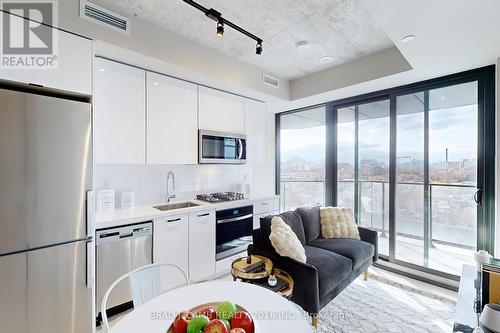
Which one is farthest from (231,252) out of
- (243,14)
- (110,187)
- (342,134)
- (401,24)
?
(401,24)

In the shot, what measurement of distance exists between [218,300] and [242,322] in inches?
13.1

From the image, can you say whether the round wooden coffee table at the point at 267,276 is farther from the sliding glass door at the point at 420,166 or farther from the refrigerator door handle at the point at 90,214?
the sliding glass door at the point at 420,166

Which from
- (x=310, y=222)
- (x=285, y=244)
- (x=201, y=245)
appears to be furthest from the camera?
(x=310, y=222)

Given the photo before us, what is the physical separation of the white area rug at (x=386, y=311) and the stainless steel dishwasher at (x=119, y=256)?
1.86 metres

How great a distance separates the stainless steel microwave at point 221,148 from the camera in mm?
3162

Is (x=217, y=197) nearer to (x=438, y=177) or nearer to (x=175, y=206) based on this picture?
(x=175, y=206)

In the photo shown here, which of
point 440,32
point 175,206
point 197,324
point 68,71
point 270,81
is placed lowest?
point 197,324

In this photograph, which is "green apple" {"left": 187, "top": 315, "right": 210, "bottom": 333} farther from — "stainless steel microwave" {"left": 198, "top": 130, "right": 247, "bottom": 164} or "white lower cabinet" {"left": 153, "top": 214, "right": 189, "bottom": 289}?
"stainless steel microwave" {"left": 198, "top": 130, "right": 247, "bottom": 164}

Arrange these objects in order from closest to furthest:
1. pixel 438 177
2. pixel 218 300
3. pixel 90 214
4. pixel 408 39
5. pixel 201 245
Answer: pixel 218 300, pixel 90 214, pixel 408 39, pixel 201 245, pixel 438 177

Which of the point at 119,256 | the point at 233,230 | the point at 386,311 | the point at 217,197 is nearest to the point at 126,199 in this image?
the point at 119,256

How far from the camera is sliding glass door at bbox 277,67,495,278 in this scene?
2.63m

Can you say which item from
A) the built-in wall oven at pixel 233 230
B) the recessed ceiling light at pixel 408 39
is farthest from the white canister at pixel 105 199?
the recessed ceiling light at pixel 408 39

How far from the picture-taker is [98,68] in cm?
231

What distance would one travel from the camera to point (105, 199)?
252 centimetres
